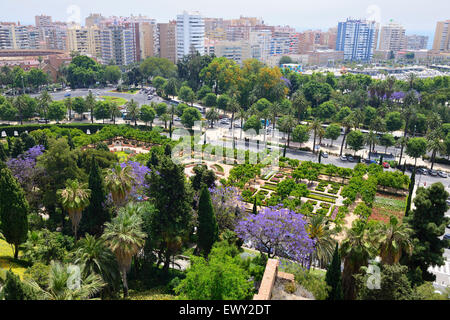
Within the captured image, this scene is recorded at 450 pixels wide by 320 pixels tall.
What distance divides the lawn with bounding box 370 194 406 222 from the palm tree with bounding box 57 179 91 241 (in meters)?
29.0

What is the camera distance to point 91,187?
31.1 metres

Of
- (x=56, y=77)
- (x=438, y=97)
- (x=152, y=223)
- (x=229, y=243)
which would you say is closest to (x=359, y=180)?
(x=229, y=243)

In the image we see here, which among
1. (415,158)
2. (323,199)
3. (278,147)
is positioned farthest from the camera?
(278,147)

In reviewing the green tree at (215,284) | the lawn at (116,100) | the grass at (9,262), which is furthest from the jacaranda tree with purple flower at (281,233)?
the lawn at (116,100)

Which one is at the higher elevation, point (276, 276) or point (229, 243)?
point (276, 276)

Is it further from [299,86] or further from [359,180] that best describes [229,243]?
[299,86]

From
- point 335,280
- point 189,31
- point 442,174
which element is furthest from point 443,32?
point 335,280

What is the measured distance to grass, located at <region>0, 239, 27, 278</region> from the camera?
2541cm

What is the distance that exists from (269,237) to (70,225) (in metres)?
17.8

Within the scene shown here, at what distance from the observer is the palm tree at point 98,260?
2330 centimetres

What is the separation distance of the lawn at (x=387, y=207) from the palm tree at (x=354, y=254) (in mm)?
16627

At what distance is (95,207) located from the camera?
3136cm

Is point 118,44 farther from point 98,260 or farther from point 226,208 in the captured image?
point 98,260

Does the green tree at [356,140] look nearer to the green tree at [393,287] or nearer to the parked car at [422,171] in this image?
the parked car at [422,171]
